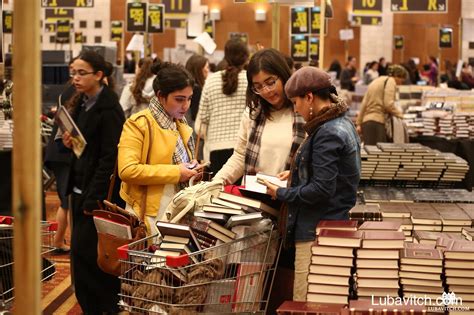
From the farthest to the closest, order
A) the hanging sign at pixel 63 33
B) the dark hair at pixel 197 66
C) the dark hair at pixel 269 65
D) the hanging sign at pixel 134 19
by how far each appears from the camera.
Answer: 1. the hanging sign at pixel 63 33
2. the hanging sign at pixel 134 19
3. the dark hair at pixel 197 66
4. the dark hair at pixel 269 65

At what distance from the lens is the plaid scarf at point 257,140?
203 inches

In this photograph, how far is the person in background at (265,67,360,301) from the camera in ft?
13.9

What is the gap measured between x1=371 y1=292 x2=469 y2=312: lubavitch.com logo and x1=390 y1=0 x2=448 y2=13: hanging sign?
54.8ft

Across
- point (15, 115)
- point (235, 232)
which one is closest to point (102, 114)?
point (235, 232)

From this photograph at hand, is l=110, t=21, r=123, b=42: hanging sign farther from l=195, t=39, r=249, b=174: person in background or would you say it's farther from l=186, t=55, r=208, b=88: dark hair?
l=195, t=39, r=249, b=174: person in background

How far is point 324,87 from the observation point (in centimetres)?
435

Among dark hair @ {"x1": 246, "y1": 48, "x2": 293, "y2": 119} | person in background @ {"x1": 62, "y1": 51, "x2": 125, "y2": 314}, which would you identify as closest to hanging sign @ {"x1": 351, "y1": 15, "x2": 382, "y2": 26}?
person in background @ {"x1": 62, "y1": 51, "x2": 125, "y2": 314}

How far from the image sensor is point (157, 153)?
535 centimetres

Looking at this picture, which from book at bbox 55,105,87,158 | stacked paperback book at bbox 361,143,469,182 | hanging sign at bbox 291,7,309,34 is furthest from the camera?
hanging sign at bbox 291,7,309,34

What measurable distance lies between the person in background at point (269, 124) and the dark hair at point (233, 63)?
288cm

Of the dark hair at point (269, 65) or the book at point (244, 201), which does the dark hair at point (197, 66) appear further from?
the book at point (244, 201)

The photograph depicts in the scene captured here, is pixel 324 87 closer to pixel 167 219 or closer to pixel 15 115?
pixel 167 219

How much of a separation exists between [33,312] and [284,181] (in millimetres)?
2391

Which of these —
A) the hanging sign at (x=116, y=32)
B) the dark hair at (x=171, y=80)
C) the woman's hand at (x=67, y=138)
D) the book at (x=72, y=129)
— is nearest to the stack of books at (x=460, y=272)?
the dark hair at (x=171, y=80)
